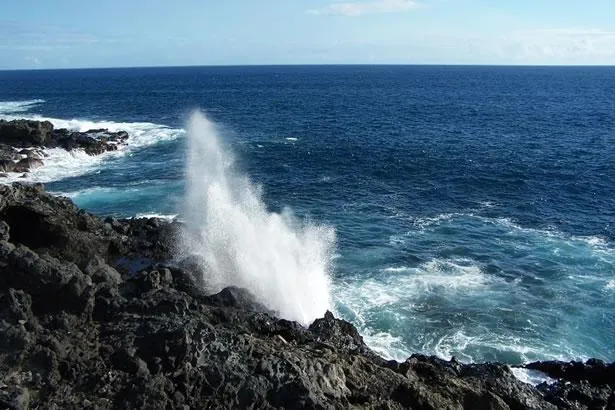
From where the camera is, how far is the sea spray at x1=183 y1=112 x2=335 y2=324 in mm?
30250

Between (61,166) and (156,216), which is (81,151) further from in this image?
(156,216)

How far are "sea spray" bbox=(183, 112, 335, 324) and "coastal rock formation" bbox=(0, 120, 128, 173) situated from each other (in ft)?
69.6

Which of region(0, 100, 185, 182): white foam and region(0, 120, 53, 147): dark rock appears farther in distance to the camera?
region(0, 120, 53, 147): dark rock

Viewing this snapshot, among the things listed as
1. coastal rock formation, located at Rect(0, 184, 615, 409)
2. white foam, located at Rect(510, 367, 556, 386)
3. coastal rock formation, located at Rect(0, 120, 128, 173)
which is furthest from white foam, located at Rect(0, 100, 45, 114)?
white foam, located at Rect(510, 367, 556, 386)

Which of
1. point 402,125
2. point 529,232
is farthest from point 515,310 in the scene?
point 402,125

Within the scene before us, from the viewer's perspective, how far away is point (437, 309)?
29.5 meters

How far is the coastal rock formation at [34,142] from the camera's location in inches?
2226

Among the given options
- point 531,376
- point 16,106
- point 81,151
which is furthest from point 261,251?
point 16,106

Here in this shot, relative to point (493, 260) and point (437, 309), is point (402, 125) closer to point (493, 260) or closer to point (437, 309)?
point (493, 260)

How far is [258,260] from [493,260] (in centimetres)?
1481

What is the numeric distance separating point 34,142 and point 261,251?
4285 cm

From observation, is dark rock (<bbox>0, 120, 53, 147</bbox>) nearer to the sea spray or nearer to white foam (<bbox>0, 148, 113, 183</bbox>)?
white foam (<bbox>0, 148, 113, 183</bbox>)

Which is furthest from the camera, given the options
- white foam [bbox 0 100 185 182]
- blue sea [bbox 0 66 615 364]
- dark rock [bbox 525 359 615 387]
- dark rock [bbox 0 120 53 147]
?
dark rock [bbox 0 120 53 147]

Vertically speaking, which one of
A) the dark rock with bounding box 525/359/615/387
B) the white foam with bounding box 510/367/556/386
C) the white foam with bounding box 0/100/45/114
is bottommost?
the white foam with bounding box 510/367/556/386
